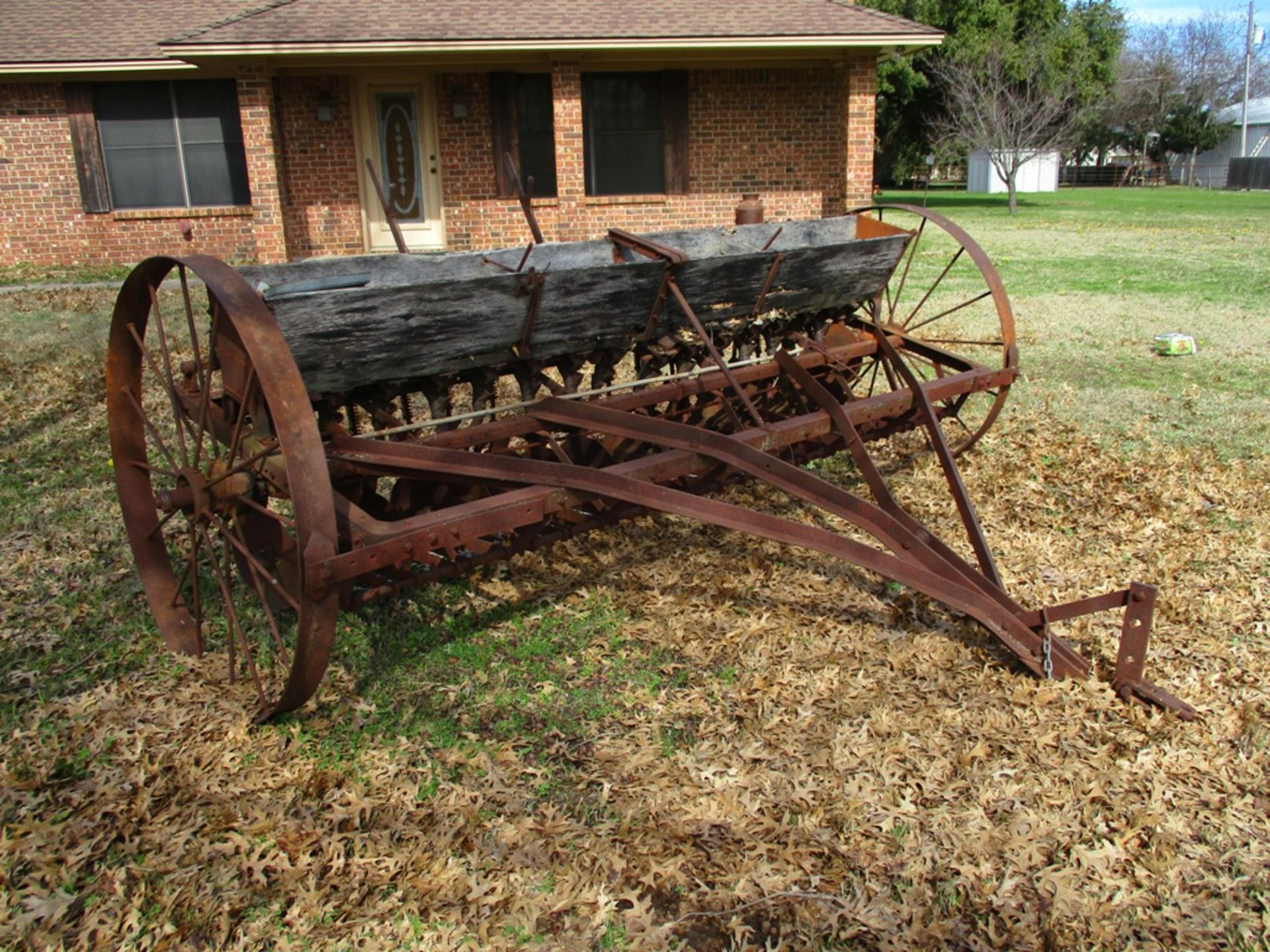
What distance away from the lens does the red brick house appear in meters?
13.3

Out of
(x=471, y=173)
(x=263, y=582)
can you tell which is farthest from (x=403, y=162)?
(x=263, y=582)

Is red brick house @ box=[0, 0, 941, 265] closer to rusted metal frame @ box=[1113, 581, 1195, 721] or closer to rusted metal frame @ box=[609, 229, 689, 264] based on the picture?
rusted metal frame @ box=[609, 229, 689, 264]

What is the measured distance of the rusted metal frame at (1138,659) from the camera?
318cm

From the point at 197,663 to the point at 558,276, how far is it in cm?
195

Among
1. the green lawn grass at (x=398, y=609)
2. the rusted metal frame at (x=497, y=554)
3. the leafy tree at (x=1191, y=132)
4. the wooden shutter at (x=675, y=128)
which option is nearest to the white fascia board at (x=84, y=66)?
the green lawn grass at (x=398, y=609)

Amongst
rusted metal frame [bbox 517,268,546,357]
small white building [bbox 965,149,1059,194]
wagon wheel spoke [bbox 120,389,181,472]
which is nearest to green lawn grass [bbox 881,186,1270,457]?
rusted metal frame [bbox 517,268,546,357]

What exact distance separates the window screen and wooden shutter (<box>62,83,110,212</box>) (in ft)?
22.0

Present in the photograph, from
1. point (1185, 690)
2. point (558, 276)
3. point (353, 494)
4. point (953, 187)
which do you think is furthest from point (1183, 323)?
point (953, 187)

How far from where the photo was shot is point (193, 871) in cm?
264

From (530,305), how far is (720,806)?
77.5 inches

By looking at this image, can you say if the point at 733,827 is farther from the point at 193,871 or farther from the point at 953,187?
the point at 953,187

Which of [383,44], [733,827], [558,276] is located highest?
[383,44]

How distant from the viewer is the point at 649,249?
414cm

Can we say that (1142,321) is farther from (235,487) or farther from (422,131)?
(422,131)
